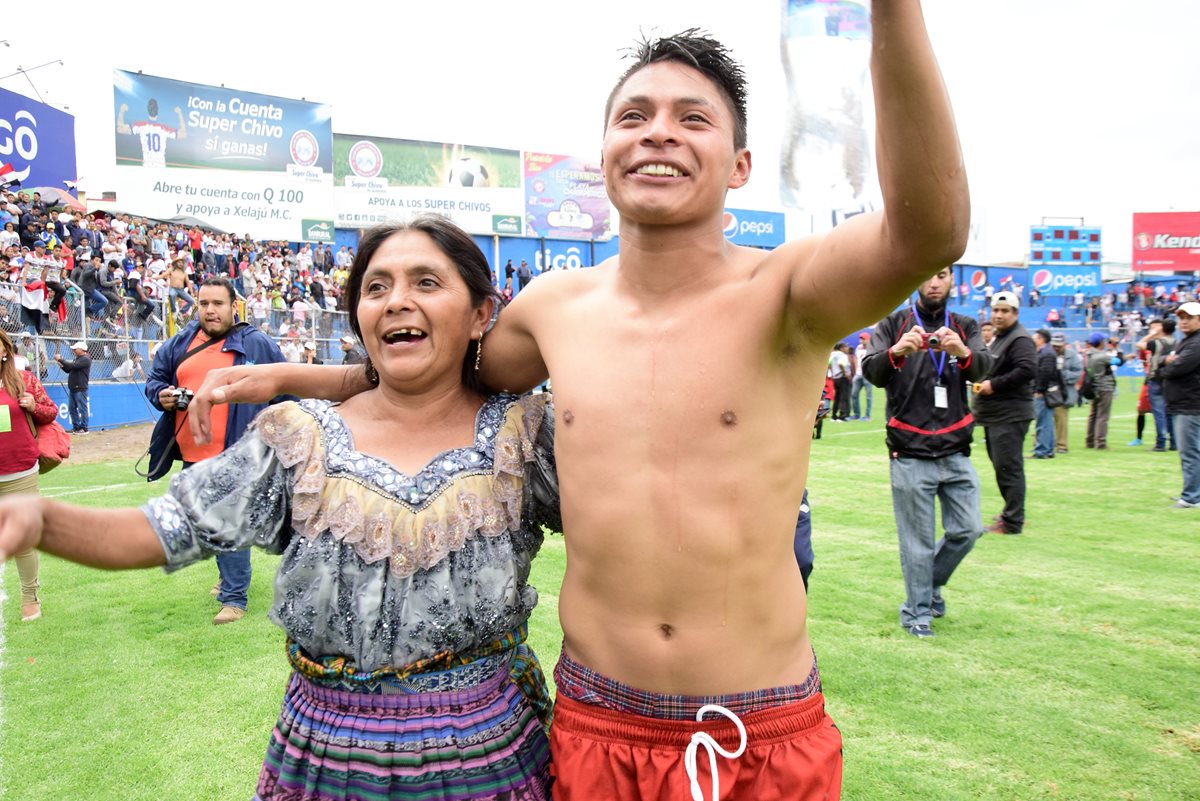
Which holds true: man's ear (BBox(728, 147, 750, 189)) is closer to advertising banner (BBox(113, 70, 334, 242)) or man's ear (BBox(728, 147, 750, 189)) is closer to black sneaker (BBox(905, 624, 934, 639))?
black sneaker (BBox(905, 624, 934, 639))

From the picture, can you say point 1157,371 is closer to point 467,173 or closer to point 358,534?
point 358,534

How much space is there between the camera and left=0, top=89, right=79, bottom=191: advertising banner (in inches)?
819

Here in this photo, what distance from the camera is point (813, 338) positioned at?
1813 millimetres

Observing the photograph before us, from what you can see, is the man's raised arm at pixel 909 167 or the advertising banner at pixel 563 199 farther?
the advertising banner at pixel 563 199

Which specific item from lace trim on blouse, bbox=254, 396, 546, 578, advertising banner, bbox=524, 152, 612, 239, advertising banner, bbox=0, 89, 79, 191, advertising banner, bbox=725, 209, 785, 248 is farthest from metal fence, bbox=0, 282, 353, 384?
advertising banner, bbox=725, 209, 785, 248

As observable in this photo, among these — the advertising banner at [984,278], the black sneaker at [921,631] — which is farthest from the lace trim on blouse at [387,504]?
the advertising banner at [984,278]

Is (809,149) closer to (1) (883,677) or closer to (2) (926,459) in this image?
(2) (926,459)

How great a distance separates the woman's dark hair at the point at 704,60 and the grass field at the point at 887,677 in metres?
2.72

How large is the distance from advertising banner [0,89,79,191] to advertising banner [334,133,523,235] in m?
10.0

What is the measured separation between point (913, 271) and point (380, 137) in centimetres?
3573

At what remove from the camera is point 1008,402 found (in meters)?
7.79

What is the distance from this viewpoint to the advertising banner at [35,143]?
20.8m

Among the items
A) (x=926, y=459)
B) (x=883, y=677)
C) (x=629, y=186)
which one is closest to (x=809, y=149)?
(x=926, y=459)

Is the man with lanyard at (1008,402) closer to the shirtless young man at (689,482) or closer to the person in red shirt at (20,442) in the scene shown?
the shirtless young man at (689,482)
